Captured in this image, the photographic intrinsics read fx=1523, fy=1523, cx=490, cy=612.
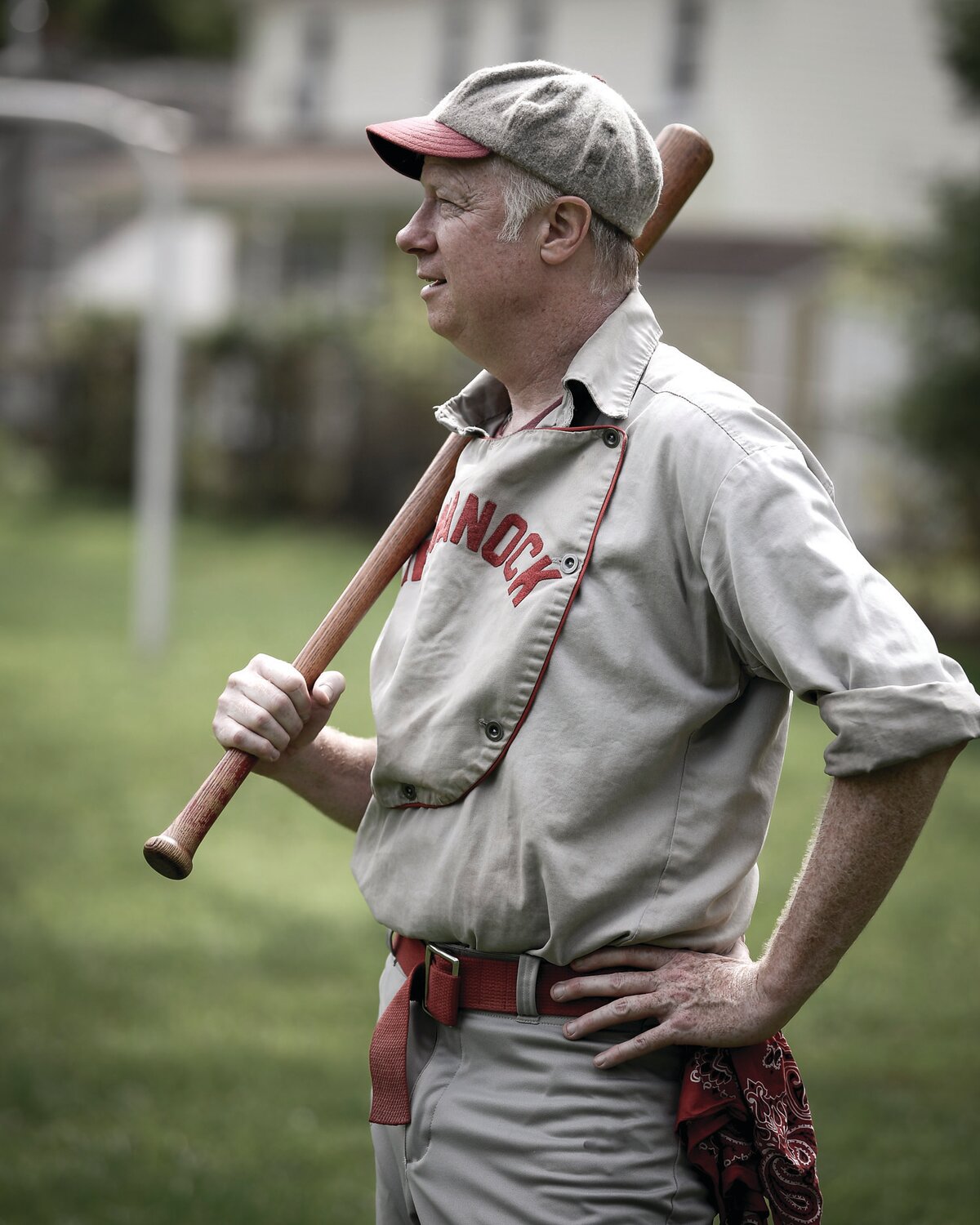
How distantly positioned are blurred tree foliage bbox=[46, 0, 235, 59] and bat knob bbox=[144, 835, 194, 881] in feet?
139

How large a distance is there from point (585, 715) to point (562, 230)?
64cm

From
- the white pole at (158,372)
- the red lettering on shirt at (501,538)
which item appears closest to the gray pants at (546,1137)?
the red lettering on shirt at (501,538)

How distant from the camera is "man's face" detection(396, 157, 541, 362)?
201 centimetres

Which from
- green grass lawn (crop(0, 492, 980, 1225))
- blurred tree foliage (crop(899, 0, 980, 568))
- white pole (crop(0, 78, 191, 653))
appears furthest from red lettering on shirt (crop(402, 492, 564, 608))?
blurred tree foliage (crop(899, 0, 980, 568))

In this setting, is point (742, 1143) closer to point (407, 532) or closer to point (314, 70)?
point (407, 532)

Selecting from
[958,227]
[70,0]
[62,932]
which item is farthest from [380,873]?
[70,0]

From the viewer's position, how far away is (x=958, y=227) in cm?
1204

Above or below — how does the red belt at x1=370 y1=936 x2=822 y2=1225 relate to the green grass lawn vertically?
above

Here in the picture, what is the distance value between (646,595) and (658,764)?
0.71 ft

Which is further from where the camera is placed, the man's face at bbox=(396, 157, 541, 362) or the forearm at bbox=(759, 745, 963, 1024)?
the man's face at bbox=(396, 157, 541, 362)

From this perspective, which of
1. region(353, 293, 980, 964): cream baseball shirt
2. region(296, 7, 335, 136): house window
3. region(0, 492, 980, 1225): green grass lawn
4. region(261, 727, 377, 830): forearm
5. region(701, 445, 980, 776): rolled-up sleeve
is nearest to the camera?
region(701, 445, 980, 776): rolled-up sleeve

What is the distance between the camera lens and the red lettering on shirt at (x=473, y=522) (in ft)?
6.86

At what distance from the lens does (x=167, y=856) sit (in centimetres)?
207

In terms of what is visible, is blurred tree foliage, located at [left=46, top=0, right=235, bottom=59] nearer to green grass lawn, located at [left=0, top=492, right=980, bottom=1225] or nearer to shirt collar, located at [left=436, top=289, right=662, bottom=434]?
green grass lawn, located at [left=0, top=492, right=980, bottom=1225]
